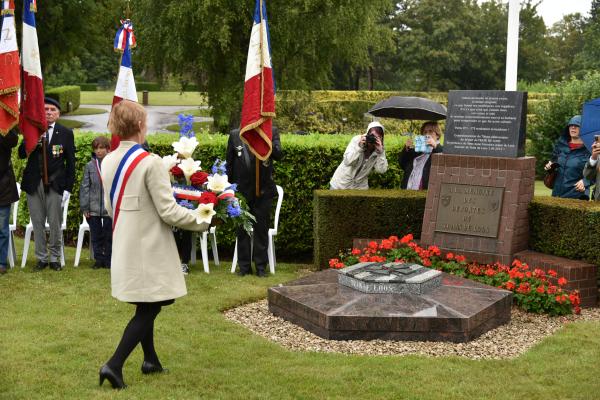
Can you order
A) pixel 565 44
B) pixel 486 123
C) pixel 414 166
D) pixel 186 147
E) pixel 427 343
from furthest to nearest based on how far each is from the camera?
pixel 565 44, pixel 414 166, pixel 486 123, pixel 427 343, pixel 186 147

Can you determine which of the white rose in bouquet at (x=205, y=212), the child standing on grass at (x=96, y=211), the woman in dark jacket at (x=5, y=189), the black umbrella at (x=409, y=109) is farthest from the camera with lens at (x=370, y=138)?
the white rose in bouquet at (x=205, y=212)

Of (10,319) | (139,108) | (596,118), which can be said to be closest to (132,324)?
(139,108)

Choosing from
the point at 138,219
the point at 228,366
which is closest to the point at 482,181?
the point at 228,366

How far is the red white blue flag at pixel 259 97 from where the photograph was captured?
30.6 feet

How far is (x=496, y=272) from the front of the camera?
8.37m

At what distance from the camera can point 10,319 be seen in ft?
23.8

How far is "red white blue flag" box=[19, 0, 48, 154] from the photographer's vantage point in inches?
366

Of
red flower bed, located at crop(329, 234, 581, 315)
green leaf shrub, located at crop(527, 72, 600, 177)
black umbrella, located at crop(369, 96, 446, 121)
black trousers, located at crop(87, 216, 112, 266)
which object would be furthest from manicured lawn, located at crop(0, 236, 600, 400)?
Answer: green leaf shrub, located at crop(527, 72, 600, 177)

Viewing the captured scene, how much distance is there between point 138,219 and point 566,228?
5.12 metres

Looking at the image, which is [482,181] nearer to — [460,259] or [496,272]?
[460,259]

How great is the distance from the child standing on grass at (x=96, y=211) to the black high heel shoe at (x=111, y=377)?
14.8 feet

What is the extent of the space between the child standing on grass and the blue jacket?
5491mm

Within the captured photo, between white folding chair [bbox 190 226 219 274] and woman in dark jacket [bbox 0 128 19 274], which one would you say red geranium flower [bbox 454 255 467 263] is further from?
woman in dark jacket [bbox 0 128 19 274]

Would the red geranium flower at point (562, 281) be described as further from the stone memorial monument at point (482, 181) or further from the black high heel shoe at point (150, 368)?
the black high heel shoe at point (150, 368)
